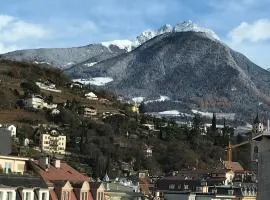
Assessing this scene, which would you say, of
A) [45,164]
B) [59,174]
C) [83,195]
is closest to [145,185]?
[59,174]

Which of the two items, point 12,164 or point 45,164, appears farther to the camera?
point 45,164

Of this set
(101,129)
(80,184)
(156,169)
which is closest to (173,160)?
(156,169)

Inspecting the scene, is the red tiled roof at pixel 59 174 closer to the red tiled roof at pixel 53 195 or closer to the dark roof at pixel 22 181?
the red tiled roof at pixel 53 195

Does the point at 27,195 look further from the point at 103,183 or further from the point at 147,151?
the point at 147,151

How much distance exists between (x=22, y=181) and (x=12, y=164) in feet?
19.8

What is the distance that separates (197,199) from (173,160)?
68.9 metres

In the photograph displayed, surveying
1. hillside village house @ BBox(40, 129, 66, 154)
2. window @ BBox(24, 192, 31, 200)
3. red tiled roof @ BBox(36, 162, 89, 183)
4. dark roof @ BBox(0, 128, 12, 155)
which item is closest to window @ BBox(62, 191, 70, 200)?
red tiled roof @ BBox(36, 162, 89, 183)

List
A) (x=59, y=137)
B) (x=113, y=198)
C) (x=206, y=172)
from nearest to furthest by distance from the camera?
(x=113, y=198)
(x=206, y=172)
(x=59, y=137)

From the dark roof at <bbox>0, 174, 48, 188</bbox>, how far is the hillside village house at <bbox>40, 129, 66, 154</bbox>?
108 meters

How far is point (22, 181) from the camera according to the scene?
49062mm

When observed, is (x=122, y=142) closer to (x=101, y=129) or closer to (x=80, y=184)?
(x=101, y=129)

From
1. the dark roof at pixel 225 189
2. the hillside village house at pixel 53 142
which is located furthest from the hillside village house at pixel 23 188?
Answer: the hillside village house at pixel 53 142

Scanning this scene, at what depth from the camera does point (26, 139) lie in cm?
15888

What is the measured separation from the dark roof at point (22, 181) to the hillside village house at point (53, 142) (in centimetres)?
10790
